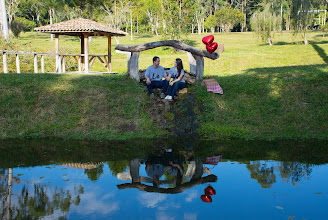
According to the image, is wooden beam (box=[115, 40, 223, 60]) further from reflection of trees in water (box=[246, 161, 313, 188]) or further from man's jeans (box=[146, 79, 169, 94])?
reflection of trees in water (box=[246, 161, 313, 188])

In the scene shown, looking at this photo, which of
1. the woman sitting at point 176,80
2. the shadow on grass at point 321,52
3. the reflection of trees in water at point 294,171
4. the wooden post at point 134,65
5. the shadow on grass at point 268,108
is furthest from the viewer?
the shadow on grass at point 321,52

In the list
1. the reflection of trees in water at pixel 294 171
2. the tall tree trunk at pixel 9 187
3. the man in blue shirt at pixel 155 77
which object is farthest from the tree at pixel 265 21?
the tall tree trunk at pixel 9 187

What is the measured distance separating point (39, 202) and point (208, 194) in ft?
8.71

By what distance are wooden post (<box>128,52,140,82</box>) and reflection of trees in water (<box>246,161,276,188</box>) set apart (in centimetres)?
629

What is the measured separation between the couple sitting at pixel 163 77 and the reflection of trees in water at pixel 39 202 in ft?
19.8

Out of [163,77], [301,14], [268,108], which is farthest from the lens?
[301,14]

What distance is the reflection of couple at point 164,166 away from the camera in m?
6.59

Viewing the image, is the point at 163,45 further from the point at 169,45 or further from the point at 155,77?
the point at 155,77

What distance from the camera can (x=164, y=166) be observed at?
23.7 feet

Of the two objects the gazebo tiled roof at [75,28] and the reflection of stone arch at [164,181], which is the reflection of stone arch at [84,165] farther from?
the gazebo tiled roof at [75,28]

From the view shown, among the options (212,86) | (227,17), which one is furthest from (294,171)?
(227,17)

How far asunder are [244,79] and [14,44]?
17.6 metres

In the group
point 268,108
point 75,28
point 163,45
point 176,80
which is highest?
point 75,28

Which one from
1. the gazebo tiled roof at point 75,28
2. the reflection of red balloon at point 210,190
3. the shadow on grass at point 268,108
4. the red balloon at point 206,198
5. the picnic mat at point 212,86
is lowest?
the red balloon at point 206,198
